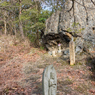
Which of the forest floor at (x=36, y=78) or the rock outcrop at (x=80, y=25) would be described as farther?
the rock outcrop at (x=80, y=25)

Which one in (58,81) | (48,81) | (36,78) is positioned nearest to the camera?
(48,81)

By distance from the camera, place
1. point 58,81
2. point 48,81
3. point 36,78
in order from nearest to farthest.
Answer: point 48,81, point 58,81, point 36,78

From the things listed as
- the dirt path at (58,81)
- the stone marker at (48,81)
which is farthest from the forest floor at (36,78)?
the stone marker at (48,81)

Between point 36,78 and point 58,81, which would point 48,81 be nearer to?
point 58,81

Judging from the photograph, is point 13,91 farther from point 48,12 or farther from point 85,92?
point 48,12

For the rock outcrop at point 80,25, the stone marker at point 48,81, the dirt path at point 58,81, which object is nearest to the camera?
the stone marker at point 48,81

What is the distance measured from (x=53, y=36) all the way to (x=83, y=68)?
7.73 meters

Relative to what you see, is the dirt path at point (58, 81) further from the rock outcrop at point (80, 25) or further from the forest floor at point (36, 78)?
the rock outcrop at point (80, 25)

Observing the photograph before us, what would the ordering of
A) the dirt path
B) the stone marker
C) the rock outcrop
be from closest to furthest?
the stone marker < the dirt path < the rock outcrop

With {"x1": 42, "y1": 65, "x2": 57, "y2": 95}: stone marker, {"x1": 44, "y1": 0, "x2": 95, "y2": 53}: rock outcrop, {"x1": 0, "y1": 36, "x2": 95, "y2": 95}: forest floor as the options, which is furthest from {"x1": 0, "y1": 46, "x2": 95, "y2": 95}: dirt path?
{"x1": 44, "y1": 0, "x2": 95, "y2": 53}: rock outcrop

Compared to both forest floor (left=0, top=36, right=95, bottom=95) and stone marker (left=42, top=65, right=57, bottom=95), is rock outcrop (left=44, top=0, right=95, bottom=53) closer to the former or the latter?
forest floor (left=0, top=36, right=95, bottom=95)

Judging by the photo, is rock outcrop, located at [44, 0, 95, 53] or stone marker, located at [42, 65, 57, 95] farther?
rock outcrop, located at [44, 0, 95, 53]

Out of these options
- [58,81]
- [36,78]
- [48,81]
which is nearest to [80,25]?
[58,81]

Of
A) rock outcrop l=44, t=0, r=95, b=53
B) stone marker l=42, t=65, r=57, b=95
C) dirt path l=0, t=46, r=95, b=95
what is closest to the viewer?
stone marker l=42, t=65, r=57, b=95
